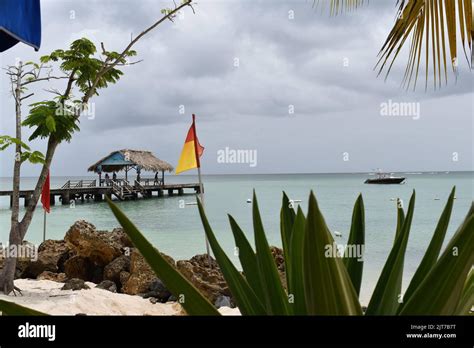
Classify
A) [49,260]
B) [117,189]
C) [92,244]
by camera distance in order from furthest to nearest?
[117,189] → [49,260] → [92,244]

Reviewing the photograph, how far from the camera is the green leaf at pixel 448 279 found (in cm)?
33

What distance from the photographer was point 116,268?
14.2 feet

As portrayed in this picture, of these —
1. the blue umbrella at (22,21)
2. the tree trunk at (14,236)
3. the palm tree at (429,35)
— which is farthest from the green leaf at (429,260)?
the tree trunk at (14,236)

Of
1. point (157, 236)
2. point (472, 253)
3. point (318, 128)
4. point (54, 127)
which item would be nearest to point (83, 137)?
point (54, 127)

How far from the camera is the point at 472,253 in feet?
1.07

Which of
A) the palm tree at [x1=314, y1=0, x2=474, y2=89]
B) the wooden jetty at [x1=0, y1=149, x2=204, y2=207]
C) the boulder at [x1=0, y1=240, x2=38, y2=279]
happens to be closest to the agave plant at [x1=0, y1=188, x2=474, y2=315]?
the palm tree at [x1=314, y1=0, x2=474, y2=89]

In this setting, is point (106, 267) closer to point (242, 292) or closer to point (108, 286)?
point (108, 286)

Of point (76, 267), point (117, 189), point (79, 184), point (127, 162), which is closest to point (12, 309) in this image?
point (76, 267)

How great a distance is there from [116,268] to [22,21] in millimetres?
3119

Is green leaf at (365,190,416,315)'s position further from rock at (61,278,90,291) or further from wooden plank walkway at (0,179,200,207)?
wooden plank walkway at (0,179,200,207)

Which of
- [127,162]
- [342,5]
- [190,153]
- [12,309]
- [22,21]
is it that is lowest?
[12,309]

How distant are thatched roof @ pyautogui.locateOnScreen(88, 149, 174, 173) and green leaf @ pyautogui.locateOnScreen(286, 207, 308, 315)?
12.6 meters

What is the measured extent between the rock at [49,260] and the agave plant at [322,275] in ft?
15.3
